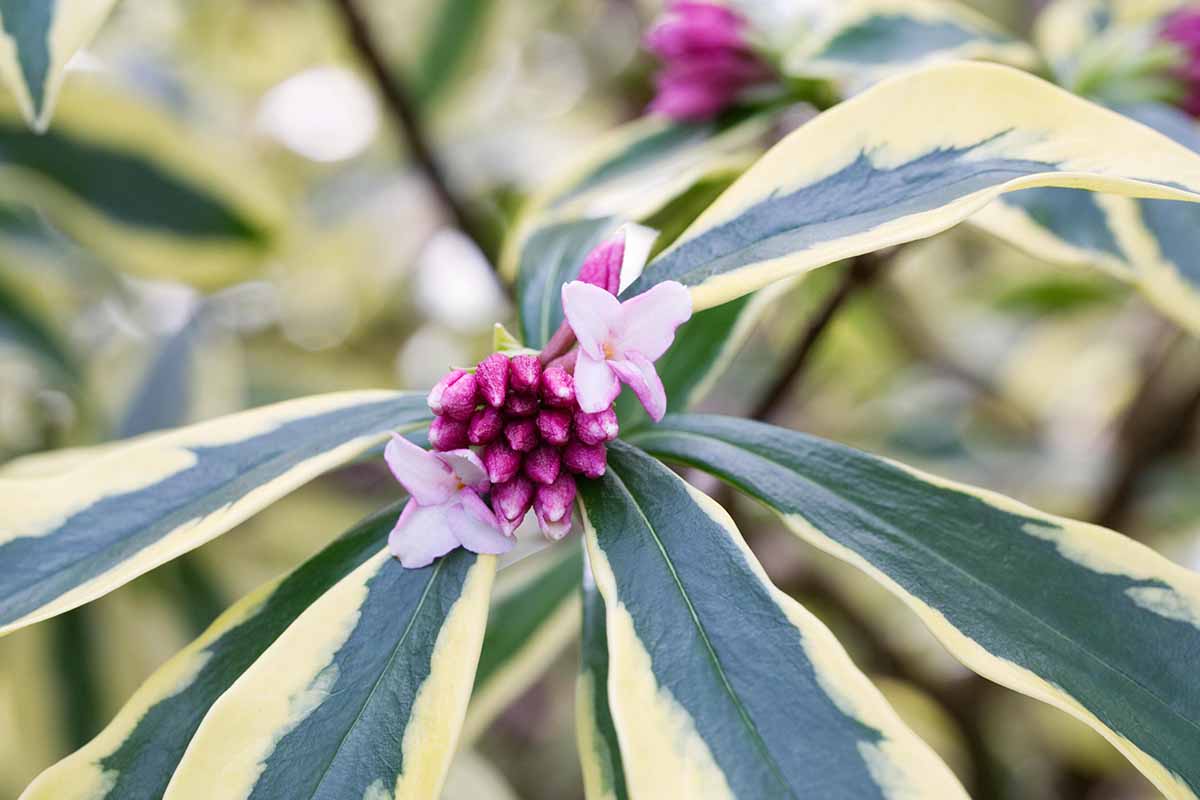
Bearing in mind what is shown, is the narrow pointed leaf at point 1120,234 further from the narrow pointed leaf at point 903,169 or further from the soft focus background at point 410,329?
the soft focus background at point 410,329

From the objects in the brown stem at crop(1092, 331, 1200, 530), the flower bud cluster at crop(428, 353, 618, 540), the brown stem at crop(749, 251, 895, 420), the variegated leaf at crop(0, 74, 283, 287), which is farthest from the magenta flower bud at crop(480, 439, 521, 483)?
the brown stem at crop(1092, 331, 1200, 530)

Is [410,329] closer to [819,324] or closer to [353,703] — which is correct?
[819,324]

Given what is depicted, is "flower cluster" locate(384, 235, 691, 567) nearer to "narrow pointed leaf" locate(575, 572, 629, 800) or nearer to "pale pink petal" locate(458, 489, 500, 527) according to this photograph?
"pale pink petal" locate(458, 489, 500, 527)

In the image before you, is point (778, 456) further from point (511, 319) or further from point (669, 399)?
point (511, 319)

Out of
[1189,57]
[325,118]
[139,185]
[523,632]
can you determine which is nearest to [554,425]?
[523,632]

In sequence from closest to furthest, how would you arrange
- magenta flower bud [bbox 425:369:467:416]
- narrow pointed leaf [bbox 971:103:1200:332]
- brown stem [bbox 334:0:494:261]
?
magenta flower bud [bbox 425:369:467:416]
narrow pointed leaf [bbox 971:103:1200:332]
brown stem [bbox 334:0:494:261]

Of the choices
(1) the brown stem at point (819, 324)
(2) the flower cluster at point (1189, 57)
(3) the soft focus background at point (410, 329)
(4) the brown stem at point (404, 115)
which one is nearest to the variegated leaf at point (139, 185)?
(3) the soft focus background at point (410, 329)
